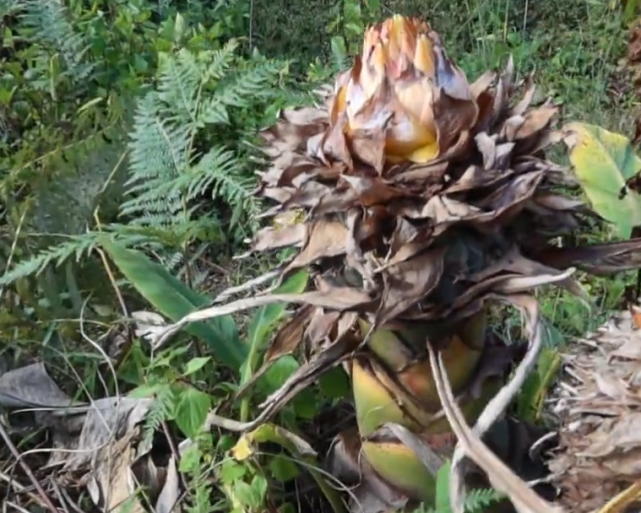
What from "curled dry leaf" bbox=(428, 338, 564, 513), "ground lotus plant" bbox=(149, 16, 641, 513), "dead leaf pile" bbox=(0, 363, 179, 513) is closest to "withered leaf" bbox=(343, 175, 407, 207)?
"ground lotus plant" bbox=(149, 16, 641, 513)

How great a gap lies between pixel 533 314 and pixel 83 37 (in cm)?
119

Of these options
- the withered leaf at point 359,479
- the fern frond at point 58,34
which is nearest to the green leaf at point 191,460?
the withered leaf at point 359,479

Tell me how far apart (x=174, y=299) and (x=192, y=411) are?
0.11m

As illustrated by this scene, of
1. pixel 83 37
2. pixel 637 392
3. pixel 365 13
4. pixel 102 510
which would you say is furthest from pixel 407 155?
pixel 365 13

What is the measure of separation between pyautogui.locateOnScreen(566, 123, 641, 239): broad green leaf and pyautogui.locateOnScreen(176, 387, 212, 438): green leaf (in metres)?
0.38

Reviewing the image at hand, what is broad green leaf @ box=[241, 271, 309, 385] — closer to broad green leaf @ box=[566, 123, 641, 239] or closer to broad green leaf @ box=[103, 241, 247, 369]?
broad green leaf @ box=[103, 241, 247, 369]

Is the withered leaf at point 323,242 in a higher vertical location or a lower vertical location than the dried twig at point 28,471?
higher

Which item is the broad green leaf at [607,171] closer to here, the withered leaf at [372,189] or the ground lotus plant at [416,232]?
the ground lotus plant at [416,232]

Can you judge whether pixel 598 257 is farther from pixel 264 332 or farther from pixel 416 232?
pixel 264 332

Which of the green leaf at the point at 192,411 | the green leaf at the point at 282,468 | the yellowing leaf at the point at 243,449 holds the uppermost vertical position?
the green leaf at the point at 192,411

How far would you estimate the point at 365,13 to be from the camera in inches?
91.6

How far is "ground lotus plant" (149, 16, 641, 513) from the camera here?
66 centimetres

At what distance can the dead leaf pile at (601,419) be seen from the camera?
0.59 meters

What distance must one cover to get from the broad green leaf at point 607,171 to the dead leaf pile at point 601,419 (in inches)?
7.9
